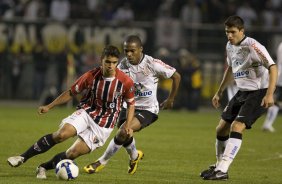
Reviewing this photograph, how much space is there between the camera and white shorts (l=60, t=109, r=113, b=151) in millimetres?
11008

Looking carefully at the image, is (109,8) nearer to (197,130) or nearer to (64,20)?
(64,20)

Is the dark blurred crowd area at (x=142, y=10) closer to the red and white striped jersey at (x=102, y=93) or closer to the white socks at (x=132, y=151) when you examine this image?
the white socks at (x=132, y=151)

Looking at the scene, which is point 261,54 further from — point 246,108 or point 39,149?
point 39,149

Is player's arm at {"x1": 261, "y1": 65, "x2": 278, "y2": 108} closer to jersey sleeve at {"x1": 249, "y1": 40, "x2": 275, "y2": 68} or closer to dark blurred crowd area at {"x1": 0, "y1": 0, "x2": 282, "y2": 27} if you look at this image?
jersey sleeve at {"x1": 249, "y1": 40, "x2": 275, "y2": 68}

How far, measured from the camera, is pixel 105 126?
440 inches

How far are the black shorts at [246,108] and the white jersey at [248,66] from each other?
0.09 meters

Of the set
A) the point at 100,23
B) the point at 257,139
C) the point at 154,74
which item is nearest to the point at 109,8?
the point at 100,23

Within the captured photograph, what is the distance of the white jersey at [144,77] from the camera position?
41.1 feet

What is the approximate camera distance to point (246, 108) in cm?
1155

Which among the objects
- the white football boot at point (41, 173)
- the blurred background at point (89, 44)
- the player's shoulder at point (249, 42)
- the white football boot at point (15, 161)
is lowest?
the blurred background at point (89, 44)

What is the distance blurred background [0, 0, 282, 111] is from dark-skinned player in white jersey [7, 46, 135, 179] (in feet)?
56.7

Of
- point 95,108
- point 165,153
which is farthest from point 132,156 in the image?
point 165,153

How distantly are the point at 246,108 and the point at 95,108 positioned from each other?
2022mm

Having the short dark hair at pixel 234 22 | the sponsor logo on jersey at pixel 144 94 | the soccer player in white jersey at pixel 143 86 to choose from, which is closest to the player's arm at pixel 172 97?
the soccer player in white jersey at pixel 143 86
